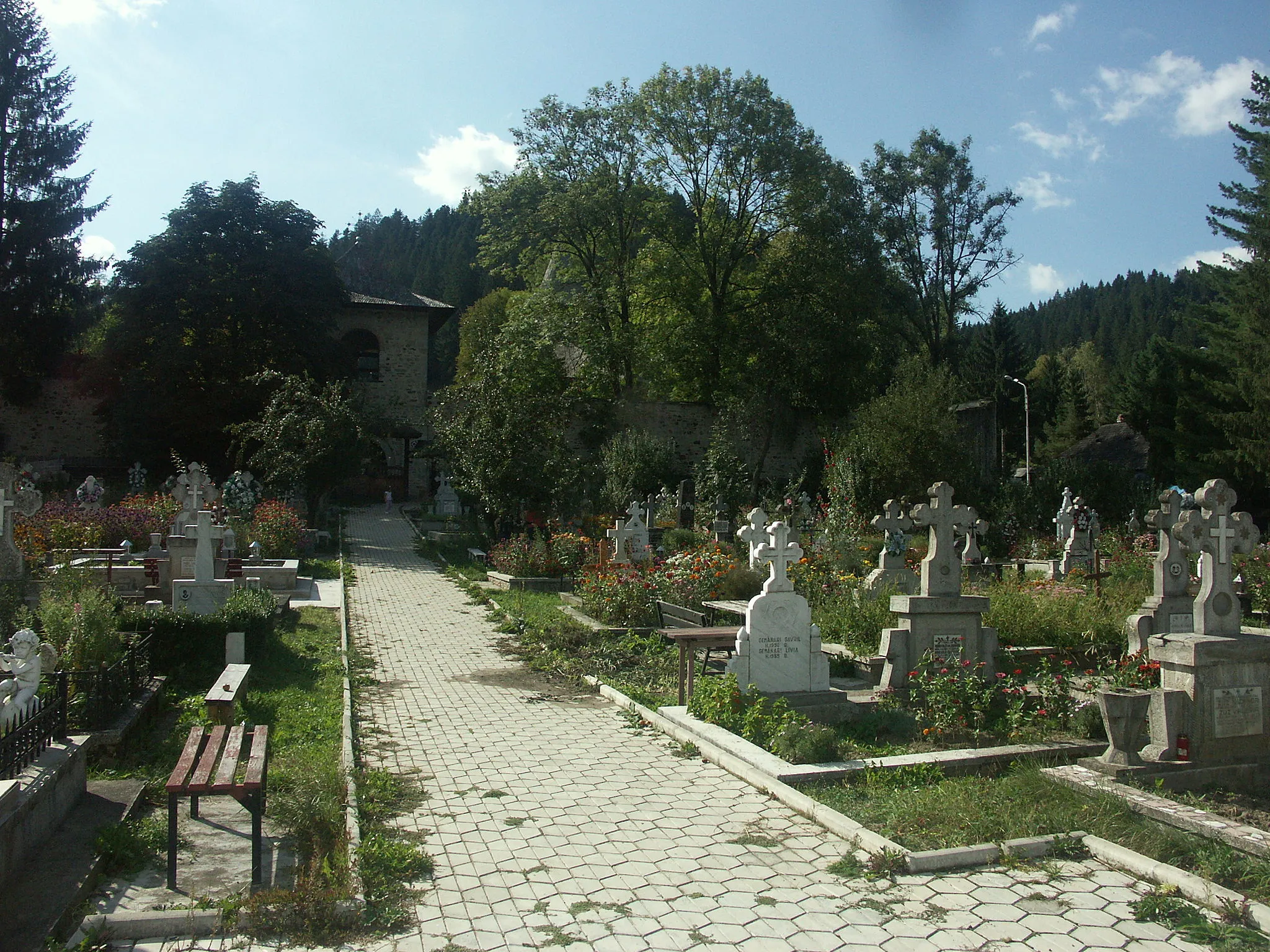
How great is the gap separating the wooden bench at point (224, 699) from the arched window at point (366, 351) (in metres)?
30.8

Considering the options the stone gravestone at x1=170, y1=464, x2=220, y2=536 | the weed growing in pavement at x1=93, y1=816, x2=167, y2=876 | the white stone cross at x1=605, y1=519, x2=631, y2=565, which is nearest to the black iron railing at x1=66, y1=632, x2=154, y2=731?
the weed growing in pavement at x1=93, y1=816, x2=167, y2=876

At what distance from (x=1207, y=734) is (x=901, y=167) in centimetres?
2976

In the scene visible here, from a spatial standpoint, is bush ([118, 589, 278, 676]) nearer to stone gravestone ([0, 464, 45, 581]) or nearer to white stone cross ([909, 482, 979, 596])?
stone gravestone ([0, 464, 45, 581])

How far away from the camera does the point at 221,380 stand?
2831 cm

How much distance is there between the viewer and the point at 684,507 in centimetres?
2308

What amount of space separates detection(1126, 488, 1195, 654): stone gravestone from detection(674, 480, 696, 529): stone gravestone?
12.7 m

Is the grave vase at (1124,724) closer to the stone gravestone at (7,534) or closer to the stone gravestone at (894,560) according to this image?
the stone gravestone at (894,560)

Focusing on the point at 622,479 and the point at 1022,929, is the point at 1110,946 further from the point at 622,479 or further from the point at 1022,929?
the point at 622,479

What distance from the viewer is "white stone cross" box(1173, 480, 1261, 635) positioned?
6242mm

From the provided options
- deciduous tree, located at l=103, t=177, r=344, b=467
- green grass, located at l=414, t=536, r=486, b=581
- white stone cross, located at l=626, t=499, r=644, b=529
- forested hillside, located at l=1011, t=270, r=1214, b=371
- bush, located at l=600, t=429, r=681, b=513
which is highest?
forested hillside, located at l=1011, t=270, r=1214, b=371

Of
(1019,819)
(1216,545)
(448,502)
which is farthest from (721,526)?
(1019,819)

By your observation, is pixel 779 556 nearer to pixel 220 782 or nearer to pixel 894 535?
pixel 220 782

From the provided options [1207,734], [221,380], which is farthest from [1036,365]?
[1207,734]

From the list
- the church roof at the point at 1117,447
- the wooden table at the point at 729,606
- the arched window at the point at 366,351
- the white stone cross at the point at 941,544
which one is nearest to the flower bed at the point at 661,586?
the wooden table at the point at 729,606
